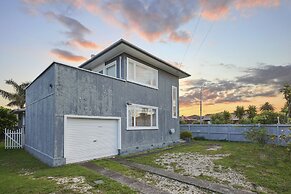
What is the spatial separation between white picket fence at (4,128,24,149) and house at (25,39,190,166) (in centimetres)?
425

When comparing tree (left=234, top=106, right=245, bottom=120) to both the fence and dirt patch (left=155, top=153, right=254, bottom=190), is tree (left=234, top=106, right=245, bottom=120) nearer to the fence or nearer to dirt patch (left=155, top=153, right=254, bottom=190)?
Answer: the fence

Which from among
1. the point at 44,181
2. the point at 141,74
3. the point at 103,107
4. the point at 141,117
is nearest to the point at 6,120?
the point at 103,107

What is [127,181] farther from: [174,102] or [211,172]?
[174,102]

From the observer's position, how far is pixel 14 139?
15.0 metres

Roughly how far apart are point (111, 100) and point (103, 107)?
695 millimetres

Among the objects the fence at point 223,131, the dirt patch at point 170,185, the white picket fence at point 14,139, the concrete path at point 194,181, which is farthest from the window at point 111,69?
the fence at point 223,131

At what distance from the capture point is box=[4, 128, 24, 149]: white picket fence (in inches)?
583

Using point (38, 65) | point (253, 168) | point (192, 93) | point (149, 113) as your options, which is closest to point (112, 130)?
point (149, 113)

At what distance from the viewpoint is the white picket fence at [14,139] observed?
1481 centimetres

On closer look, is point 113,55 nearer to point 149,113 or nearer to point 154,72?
point 154,72

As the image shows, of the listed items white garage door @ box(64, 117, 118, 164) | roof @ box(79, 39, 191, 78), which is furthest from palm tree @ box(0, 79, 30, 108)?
white garage door @ box(64, 117, 118, 164)

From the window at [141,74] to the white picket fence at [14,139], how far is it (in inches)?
403

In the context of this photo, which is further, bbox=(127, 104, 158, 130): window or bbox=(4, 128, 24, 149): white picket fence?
bbox=(4, 128, 24, 149): white picket fence

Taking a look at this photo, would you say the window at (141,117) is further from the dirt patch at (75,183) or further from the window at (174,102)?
the dirt patch at (75,183)
